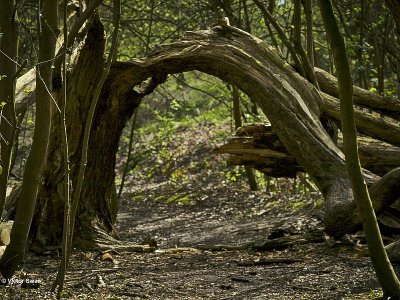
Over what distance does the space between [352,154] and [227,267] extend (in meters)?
2.73

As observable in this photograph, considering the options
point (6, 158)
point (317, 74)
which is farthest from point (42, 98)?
point (317, 74)

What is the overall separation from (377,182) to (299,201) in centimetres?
464

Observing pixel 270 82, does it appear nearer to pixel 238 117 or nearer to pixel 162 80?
pixel 162 80

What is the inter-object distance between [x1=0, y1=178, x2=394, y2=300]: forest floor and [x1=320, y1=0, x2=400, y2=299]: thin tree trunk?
0.46m

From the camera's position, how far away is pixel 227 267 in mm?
6371

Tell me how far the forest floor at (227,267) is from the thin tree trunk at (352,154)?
0.46 m

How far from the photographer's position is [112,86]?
7746 mm

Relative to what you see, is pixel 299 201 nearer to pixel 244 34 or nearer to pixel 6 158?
pixel 244 34

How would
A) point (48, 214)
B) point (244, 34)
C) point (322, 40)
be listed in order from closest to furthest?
point (48, 214) < point (244, 34) < point (322, 40)

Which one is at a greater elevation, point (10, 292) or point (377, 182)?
point (377, 182)

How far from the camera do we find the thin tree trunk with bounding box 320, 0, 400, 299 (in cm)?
393

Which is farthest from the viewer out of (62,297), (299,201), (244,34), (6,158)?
(299,201)

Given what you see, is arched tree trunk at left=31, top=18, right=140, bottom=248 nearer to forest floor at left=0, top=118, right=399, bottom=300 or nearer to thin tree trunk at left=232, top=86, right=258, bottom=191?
forest floor at left=0, top=118, right=399, bottom=300

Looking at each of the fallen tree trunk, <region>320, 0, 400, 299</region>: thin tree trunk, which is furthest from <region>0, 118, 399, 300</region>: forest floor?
the fallen tree trunk
